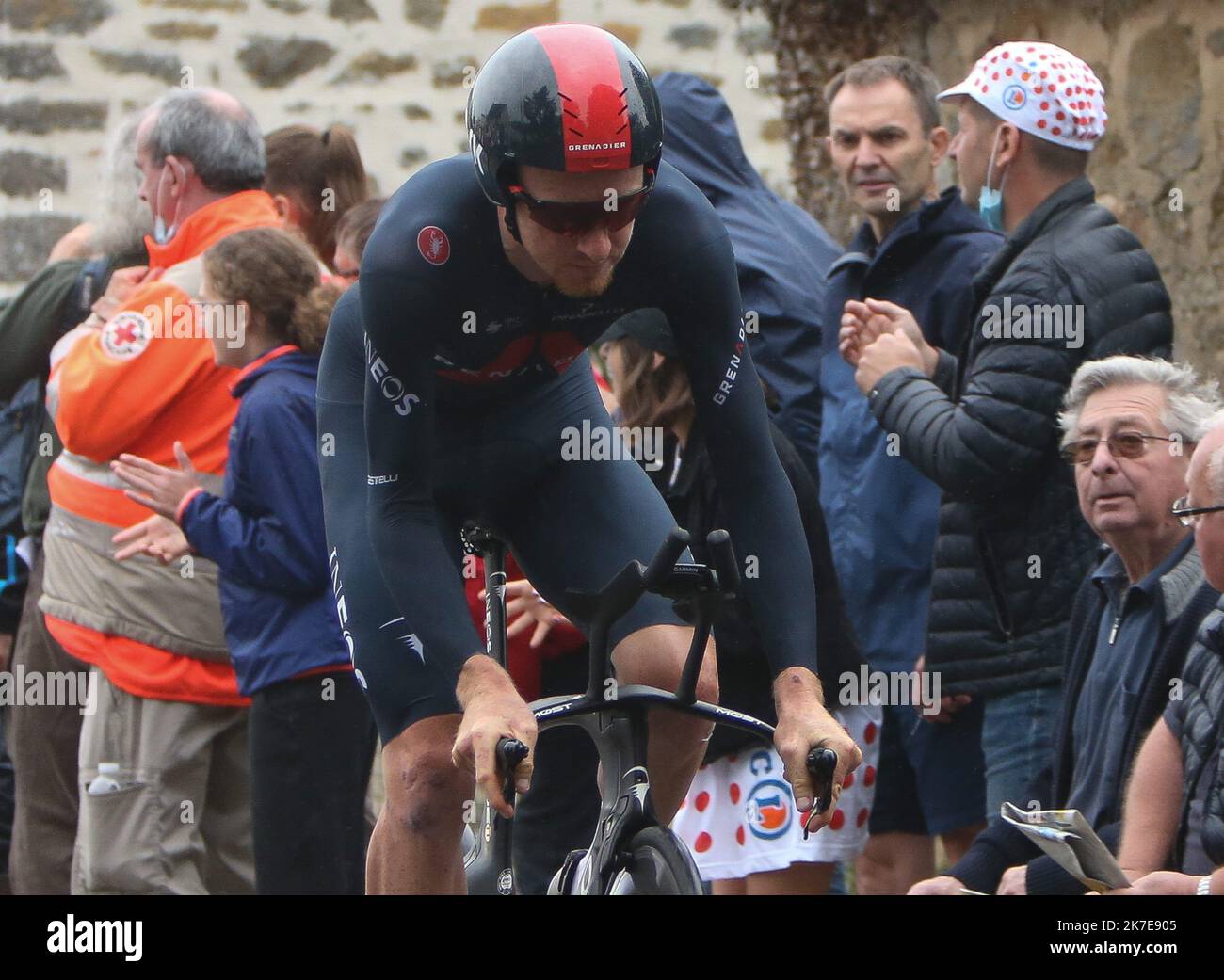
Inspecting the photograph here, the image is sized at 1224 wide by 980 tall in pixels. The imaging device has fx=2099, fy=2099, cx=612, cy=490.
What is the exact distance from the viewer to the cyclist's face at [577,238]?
3725 millimetres

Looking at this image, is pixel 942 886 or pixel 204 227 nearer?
pixel 942 886

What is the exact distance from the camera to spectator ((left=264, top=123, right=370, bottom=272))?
7.00 meters

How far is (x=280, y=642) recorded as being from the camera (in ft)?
18.7

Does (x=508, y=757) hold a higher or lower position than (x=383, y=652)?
lower

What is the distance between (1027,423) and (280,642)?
2.08m

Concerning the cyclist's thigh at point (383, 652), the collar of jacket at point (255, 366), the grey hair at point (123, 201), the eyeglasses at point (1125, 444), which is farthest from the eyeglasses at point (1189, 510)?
the grey hair at point (123, 201)

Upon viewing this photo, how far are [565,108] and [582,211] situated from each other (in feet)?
0.61

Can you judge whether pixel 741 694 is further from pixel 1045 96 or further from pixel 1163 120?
pixel 1163 120

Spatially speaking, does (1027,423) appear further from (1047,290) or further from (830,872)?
(830,872)

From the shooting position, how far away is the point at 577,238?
3795 mm

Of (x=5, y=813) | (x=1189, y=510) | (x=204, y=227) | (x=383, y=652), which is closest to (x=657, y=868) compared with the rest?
(x=383, y=652)

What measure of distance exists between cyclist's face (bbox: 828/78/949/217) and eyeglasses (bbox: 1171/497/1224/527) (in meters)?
1.70

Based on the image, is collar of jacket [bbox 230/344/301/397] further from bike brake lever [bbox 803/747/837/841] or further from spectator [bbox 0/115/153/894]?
Answer: bike brake lever [bbox 803/747/837/841]
